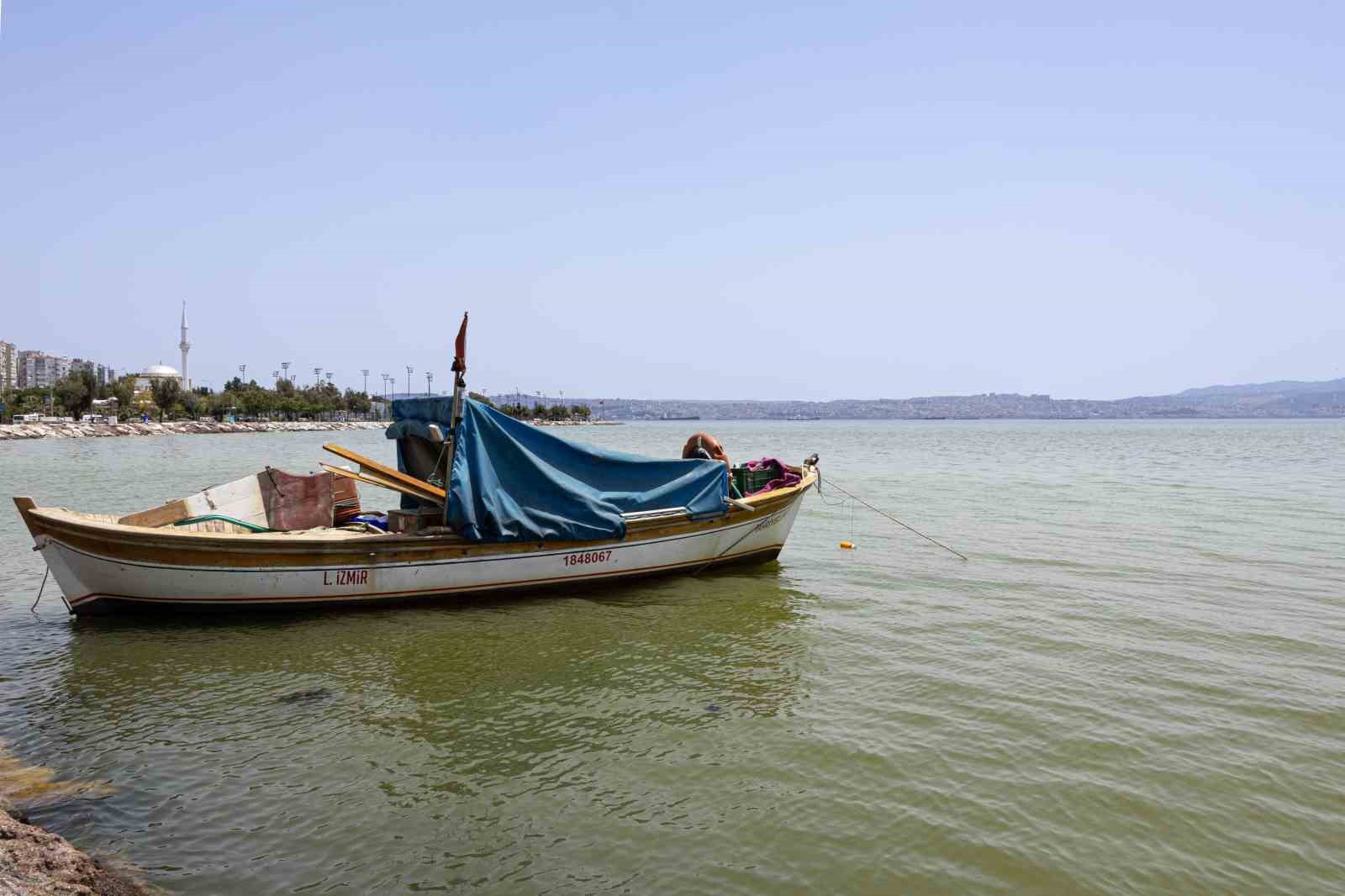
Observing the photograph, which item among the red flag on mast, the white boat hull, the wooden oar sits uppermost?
the red flag on mast

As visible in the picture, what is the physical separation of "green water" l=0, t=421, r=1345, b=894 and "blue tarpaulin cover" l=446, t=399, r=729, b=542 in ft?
4.66

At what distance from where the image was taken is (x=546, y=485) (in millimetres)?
13562

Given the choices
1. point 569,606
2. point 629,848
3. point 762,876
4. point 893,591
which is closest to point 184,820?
point 629,848

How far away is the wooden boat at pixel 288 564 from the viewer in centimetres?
1145

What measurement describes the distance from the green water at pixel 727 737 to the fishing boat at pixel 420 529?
50 cm

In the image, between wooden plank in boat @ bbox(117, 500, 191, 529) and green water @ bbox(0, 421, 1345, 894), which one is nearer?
green water @ bbox(0, 421, 1345, 894)

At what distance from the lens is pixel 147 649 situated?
11.0 meters

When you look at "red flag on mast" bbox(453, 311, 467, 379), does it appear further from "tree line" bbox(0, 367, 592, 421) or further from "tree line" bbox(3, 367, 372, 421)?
"tree line" bbox(3, 367, 372, 421)

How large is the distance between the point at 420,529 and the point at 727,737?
22.4 feet

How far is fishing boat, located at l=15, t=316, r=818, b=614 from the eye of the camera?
1169cm

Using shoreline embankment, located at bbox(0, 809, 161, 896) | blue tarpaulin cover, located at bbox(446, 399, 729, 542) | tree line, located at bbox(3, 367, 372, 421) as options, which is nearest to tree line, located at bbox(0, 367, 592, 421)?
tree line, located at bbox(3, 367, 372, 421)

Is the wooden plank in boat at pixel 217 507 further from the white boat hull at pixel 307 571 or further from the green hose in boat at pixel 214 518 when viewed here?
the white boat hull at pixel 307 571

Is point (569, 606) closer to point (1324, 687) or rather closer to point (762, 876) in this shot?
point (762, 876)

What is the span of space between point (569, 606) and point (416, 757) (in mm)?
5949
